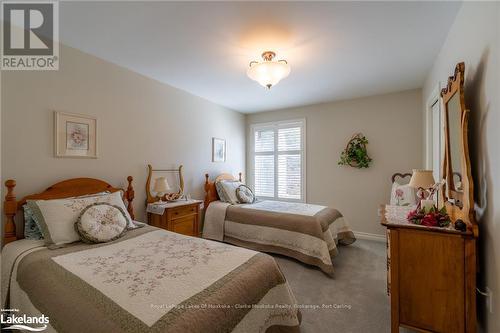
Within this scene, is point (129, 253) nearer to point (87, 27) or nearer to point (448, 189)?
point (87, 27)

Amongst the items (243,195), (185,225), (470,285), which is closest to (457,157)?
(470,285)

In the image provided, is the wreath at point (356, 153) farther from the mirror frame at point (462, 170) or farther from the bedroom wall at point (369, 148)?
the mirror frame at point (462, 170)

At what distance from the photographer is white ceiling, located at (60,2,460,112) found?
1721mm

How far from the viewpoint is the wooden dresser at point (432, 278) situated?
1343mm

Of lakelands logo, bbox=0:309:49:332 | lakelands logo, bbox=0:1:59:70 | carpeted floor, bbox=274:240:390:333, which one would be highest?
lakelands logo, bbox=0:1:59:70

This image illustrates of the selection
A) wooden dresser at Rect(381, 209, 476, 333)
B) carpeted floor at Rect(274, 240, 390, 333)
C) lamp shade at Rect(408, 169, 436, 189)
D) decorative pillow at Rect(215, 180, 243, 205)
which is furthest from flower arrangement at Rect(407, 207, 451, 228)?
decorative pillow at Rect(215, 180, 243, 205)

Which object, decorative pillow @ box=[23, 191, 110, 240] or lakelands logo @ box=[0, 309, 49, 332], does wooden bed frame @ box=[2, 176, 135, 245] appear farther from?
lakelands logo @ box=[0, 309, 49, 332]

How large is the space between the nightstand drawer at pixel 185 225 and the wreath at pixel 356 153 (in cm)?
277

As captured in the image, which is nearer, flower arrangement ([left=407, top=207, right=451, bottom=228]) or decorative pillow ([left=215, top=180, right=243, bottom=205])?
flower arrangement ([left=407, top=207, right=451, bottom=228])

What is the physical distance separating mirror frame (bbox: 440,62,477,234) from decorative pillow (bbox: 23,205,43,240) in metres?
3.16

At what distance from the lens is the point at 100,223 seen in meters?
1.88

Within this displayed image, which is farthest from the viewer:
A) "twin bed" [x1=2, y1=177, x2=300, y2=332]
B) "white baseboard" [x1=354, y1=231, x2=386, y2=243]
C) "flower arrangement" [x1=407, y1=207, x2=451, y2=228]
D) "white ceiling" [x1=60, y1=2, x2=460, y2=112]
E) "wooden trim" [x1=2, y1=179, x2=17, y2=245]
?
"white baseboard" [x1=354, y1=231, x2=386, y2=243]

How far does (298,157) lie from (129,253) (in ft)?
11.6

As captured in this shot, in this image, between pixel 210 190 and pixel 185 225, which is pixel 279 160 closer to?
pixel 210 190
